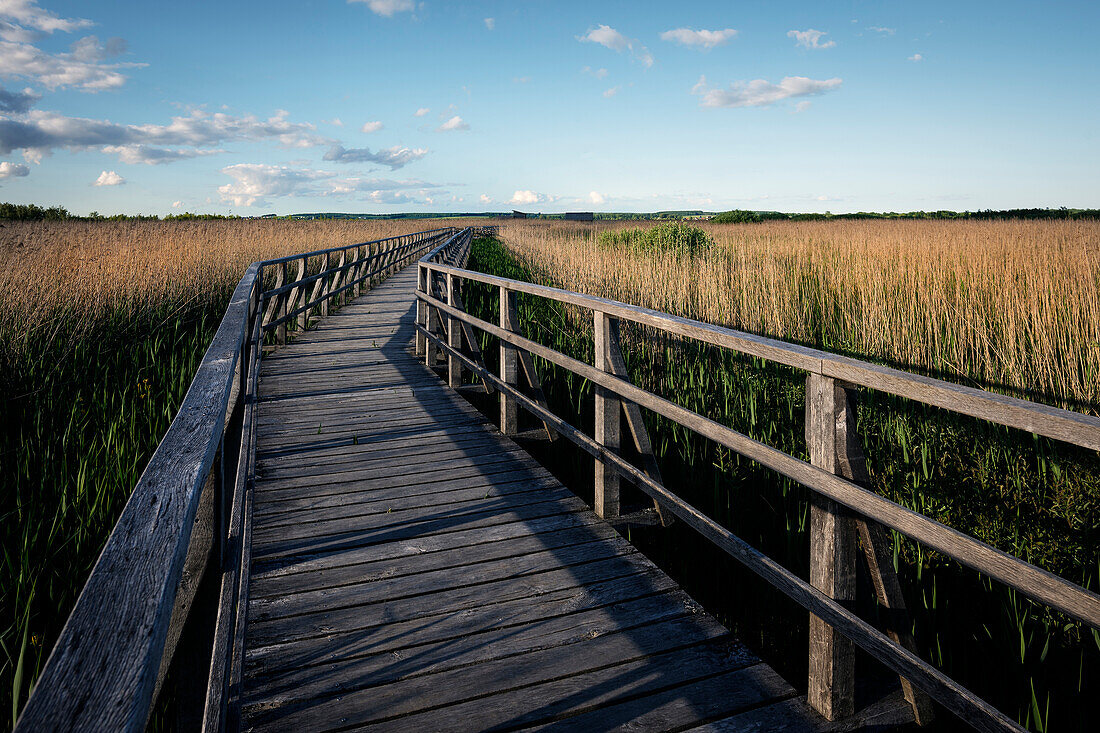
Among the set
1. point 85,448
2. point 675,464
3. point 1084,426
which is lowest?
point 675,464

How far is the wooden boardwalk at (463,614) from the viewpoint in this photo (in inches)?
83.5

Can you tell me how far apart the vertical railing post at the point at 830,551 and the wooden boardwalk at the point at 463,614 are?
109 mm

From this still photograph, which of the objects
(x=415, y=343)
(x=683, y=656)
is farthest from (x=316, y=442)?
(x=415, y=343)

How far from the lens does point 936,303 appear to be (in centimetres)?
700

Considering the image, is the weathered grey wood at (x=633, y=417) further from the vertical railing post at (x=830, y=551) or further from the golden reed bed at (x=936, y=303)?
the golden reed bed at (x=936, y=303)

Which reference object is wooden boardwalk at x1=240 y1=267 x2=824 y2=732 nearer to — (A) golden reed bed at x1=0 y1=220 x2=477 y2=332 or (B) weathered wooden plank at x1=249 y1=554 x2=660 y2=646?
(B) weathered wooden plank at x1=249 y1=554 x2=660 y2=646

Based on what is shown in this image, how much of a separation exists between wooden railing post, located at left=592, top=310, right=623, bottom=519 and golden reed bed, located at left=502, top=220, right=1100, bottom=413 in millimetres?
3232

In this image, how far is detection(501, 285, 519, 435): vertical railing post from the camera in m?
5.03

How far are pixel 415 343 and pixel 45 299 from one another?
4.20 metres

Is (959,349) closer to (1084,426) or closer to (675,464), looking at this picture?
(675,464)

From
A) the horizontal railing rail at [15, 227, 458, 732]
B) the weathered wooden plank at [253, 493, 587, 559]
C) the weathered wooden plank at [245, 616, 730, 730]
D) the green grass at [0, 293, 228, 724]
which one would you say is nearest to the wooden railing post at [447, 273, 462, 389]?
the green grass at [0, 293, 228, 724]

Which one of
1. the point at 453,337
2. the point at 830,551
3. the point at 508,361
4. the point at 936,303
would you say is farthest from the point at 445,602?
the point at 936,303

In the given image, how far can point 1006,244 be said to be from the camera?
10859 millimetres

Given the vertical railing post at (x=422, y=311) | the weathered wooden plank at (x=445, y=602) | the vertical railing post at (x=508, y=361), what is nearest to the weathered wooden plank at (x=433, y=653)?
the weathered wooden plank at (x=445, y=602)
